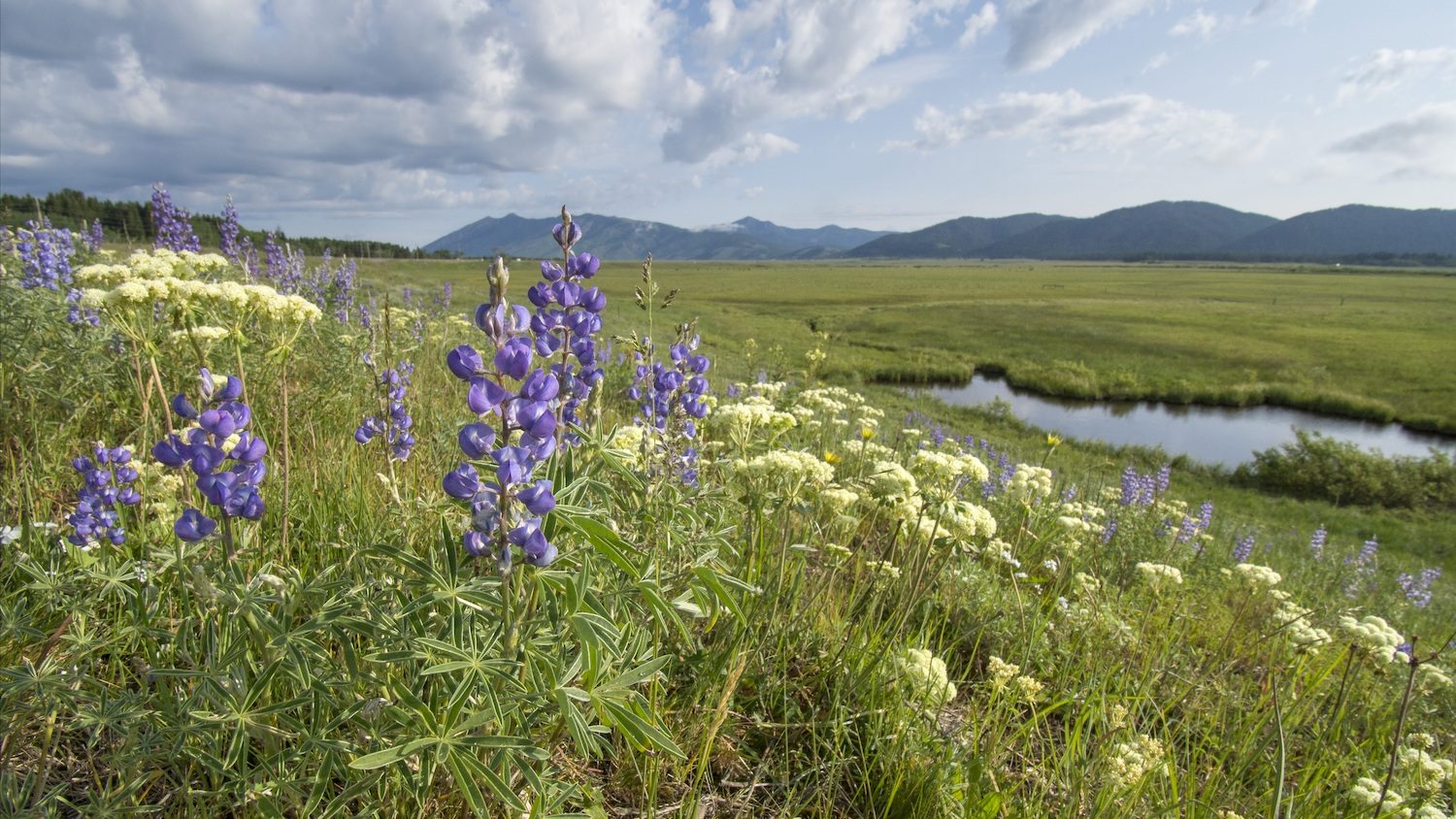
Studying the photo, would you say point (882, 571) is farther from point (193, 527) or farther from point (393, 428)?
point (193, 527)

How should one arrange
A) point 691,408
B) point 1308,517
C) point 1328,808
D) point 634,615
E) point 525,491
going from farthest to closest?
point 1308,517, point 691,408, point 1328,808, point 634,615, point 525,491

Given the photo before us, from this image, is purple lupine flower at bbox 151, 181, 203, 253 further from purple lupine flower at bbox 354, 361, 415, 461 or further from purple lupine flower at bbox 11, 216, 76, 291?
purple lupine flower at bbox 354, 361, 415, 461

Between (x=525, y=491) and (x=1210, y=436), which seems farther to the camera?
(x=1210, y=436)

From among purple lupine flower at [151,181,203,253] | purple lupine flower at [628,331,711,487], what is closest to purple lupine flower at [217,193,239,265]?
purple lupine flower at [151,181,203,253]

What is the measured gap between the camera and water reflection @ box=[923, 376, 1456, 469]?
75.8ft

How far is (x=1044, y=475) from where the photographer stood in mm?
4348

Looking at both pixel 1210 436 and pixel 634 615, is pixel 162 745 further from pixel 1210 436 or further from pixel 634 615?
pixel 1210 436

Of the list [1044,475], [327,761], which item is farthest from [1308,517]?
[327,761]

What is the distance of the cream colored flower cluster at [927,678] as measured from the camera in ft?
8.46

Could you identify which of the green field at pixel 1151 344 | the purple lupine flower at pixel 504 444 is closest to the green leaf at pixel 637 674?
the purple lupine flower at pixel 504 444

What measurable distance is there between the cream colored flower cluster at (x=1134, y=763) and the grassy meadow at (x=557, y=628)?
0.07 ft

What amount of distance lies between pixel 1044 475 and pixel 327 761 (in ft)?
13.8

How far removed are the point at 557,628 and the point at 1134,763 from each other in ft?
6.82

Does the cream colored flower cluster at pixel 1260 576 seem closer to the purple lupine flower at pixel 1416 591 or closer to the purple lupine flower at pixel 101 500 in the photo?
the purple lupine flower at pixel 101 500
